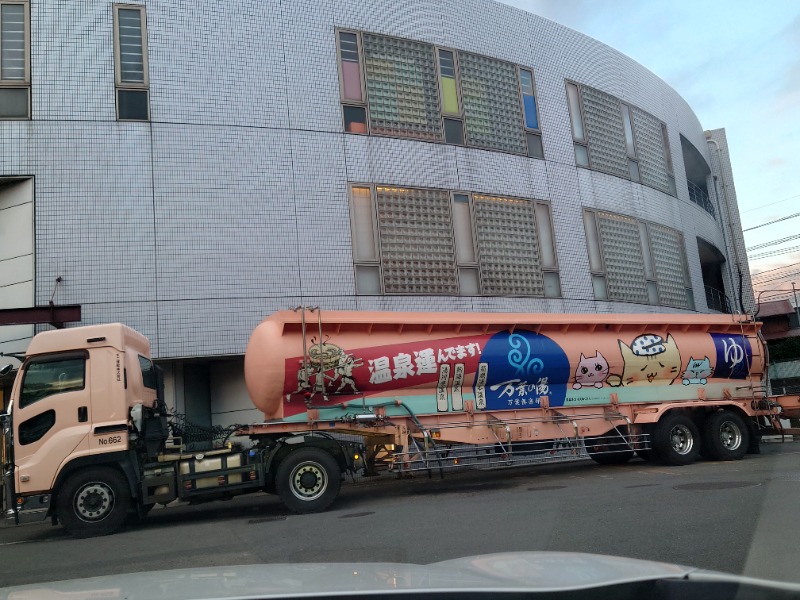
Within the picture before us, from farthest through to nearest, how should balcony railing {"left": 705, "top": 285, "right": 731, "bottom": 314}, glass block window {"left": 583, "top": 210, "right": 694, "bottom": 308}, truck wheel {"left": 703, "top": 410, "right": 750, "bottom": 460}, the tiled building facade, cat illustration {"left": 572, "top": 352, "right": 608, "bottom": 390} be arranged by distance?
balcony railing {"left": 705, "top": 285, "right": 731, "bottom": 314}, glass block window {"left": 583, "top": 210, "right": 694, "bottom": 308}, the tiled building facade, truck wheel {"left": 703, "top": 410, "right": 750, "bottom": 460}, cat illustration {"left": 572, "top": 352, "right": 608, "bottom": 390}

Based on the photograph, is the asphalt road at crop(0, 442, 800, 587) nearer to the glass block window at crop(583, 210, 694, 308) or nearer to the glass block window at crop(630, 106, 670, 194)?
the glass block window at crop(583, 210, 694, 308)

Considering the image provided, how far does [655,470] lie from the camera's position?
1241cm

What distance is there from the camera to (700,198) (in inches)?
1013

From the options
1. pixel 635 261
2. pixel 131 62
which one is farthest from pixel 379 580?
pixel 635 261

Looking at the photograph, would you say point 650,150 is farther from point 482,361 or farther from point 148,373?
point 148,373

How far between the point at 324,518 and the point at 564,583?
726cm

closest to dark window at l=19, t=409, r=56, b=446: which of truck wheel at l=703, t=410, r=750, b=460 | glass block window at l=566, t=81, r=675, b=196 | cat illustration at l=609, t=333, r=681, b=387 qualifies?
cat illustration at l=609, t=333, r=681, b=387

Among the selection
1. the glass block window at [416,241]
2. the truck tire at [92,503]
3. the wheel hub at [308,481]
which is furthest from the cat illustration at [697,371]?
the truck tire at [92,503]

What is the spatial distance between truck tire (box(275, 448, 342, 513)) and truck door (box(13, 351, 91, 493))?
2.82 metres

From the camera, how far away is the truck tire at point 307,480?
1004 cm

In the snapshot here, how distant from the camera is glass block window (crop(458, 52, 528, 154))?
1677 cm

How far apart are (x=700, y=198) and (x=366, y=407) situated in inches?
785

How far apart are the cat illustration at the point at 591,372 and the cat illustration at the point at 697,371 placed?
80.1 inches

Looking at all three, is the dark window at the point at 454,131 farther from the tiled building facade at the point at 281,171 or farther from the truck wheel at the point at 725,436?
the truck wheel at the point at 725,436
